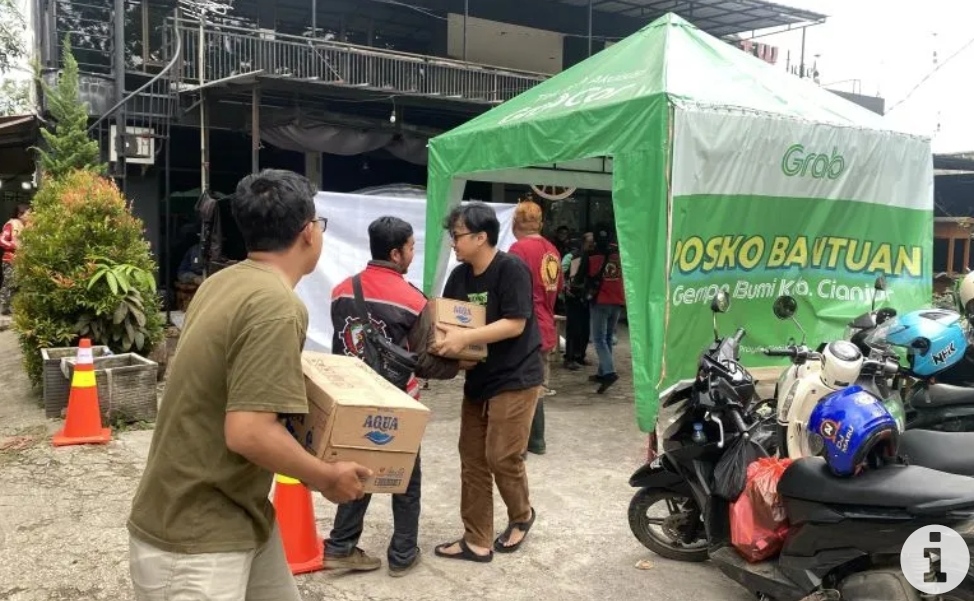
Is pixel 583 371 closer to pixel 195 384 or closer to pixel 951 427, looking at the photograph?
pixel 951 427

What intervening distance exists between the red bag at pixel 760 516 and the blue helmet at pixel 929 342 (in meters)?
1.15

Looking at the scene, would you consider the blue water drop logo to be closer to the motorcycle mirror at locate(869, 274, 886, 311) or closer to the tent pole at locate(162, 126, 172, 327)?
the motorcycle mirror at locate(869, 274, 886, 311)

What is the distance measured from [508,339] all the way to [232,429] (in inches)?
82.4

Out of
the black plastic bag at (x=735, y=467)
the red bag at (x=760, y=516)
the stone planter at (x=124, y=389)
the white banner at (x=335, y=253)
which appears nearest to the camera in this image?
the red bag at (x=760, y=516)

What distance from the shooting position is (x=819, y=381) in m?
3.65

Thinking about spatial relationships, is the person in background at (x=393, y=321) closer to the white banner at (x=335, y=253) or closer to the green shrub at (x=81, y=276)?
the green shrub at (x=81, y=276)

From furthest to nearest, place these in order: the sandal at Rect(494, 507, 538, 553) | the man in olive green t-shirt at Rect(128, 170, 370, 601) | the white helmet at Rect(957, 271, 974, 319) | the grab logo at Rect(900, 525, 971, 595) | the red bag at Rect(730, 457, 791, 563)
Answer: the white helmet at Rect(957, 271, 974, 319) < the sandal at Rect(494, 507, 538, 553) < the red bag at Rect(730, 457, 791, 563) < the grab logo at Rect(900, 525, 971, 595) < the man in olive green t-shirt at Rect(128, 170, 370, 601)

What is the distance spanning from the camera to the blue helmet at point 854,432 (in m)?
2.83

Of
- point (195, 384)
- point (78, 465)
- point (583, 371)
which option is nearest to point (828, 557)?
point (195, 384)

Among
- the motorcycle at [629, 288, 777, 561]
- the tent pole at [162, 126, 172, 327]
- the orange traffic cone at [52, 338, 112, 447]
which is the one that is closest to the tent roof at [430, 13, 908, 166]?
the motorcycle at [629, 288, 777, 561]

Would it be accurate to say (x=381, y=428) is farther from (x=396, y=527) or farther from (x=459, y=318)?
(x=396, y=527)

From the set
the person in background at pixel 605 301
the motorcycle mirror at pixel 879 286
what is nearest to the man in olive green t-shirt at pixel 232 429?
the motorcycle mirror at pixel 879 286

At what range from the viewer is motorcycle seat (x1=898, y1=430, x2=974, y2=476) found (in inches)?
121

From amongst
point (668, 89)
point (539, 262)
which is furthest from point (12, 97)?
point (668, 89)
